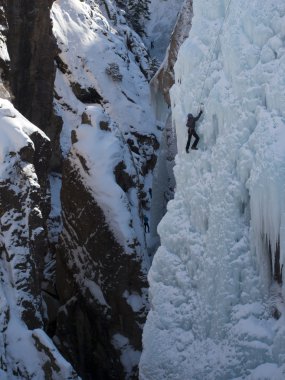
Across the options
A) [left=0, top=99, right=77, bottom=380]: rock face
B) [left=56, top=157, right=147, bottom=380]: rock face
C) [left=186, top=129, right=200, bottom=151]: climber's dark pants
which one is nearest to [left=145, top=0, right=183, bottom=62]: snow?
[left=56, top=157, right=147, bottom=380]: rock face

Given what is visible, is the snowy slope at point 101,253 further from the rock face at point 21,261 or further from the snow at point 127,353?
the rock face at point 21,261

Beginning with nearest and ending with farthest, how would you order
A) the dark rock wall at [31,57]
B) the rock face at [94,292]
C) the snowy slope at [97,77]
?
1. the rock face at [94,292]
2. the dark rock wall at [31,57]
3. the snowy slope at [97,77]

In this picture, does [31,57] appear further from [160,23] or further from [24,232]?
[160,23]

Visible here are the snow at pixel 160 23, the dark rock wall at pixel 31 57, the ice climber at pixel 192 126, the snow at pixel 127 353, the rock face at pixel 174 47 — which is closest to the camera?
the ice climber at pixel 192 126

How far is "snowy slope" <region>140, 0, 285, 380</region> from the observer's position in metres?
8.91

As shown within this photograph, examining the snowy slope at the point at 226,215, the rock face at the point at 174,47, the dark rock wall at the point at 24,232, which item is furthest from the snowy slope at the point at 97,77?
the snowy slope at the point at 226,215

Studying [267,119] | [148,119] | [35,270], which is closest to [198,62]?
[267,119]

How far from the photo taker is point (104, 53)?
77.9 feet

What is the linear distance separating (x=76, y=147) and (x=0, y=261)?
15.8ft

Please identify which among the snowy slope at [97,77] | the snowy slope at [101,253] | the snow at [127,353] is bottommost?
the snow at [127,353]

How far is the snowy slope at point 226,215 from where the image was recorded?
8.91 metres

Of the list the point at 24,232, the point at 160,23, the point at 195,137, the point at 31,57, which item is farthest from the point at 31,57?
the point at 160,23

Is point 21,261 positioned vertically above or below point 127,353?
above

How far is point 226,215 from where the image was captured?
9375 millimetres
